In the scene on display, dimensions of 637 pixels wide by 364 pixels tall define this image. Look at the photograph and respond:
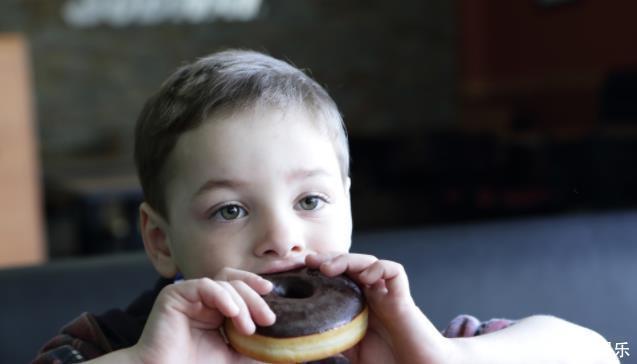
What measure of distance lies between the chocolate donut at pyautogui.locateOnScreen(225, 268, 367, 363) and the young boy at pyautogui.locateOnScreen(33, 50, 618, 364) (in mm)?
11

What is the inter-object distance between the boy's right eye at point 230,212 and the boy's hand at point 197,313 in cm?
6

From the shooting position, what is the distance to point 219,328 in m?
0.66

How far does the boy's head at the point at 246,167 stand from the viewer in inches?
26.7

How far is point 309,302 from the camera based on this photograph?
0.62m

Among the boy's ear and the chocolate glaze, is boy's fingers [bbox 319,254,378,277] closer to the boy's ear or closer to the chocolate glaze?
the chocolate glaze

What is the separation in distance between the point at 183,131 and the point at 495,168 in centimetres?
353

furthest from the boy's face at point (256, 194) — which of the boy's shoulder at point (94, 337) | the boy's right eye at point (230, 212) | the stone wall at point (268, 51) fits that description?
the stone wall at point (268, 51)

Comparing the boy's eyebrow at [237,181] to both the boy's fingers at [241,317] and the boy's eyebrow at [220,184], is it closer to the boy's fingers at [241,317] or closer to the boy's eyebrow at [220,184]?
the boy's eyebrow at [220,184]

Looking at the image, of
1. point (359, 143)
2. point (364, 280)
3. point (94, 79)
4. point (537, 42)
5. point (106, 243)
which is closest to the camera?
point (364, 280)

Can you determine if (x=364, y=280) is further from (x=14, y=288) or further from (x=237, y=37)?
(x=237, y=37)

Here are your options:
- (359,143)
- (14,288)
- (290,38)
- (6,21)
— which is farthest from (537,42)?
(14,288)

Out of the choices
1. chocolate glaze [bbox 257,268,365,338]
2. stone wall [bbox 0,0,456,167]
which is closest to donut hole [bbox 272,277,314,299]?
chocolate glaze [bbox 257,268,365,338]

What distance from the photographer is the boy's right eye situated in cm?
68

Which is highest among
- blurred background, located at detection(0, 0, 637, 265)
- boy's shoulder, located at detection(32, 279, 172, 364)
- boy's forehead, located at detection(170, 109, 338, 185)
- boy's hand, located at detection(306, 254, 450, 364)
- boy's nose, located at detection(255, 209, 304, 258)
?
boy's forehead, located at detection(170, 109, 338, 185)
